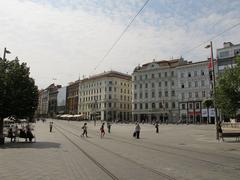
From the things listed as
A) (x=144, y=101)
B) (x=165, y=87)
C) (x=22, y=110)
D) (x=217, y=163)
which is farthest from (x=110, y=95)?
(x=217, y=163)

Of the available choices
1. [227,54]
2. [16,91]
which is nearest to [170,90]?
[227,54]

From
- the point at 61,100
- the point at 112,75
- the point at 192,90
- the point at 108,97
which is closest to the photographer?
the point at 192,90

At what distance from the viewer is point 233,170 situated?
34.8 ft

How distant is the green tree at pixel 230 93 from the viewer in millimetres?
25797

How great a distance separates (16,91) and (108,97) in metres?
91.2

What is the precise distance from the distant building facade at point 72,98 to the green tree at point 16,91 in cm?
11234

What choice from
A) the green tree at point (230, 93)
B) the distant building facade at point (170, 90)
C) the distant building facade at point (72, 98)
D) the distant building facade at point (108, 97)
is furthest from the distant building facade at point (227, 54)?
the distant building facade at point (72, 98)

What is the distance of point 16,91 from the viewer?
22.0 metres

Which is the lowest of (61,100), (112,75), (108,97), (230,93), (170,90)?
(230,93)

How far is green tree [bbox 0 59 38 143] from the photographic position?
71.2 ft

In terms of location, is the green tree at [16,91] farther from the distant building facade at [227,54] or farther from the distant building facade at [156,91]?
the distant building facade at [156,91]

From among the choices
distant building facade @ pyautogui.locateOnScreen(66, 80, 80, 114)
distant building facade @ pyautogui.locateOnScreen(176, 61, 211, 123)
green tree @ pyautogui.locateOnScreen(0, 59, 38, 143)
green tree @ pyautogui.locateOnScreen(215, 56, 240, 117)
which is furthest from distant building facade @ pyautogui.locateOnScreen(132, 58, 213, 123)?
green tree @ pyautogui.locateOnScreen(0, 59, 38, 143)

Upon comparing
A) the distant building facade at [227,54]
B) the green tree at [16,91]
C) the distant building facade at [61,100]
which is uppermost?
the distant building facade at [227,54]

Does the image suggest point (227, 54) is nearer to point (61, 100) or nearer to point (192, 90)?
point (192, 90)
